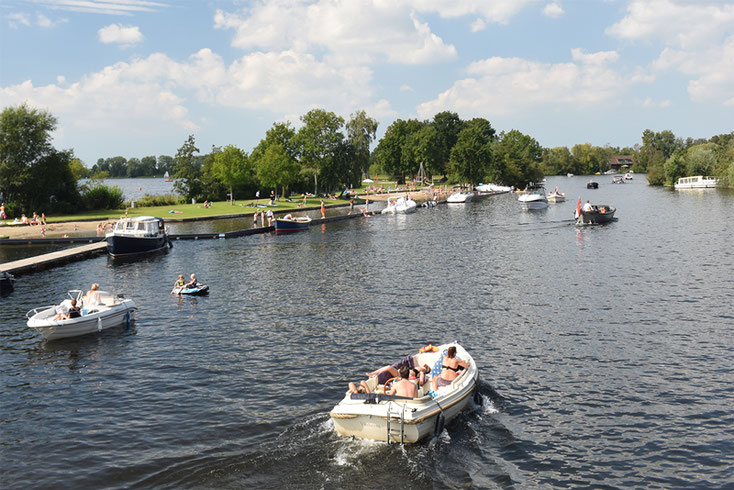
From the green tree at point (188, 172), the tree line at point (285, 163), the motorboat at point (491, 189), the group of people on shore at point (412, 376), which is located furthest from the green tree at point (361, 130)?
the group of people on shore at point (412, 376)

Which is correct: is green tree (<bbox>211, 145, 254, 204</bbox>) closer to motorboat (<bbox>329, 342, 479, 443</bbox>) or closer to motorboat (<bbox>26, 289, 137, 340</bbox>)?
motorboat (<bbox>26, 289, 137, 340</bbox>)

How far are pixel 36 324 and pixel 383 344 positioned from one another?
1756cm

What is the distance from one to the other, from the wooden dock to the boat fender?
42.2 m

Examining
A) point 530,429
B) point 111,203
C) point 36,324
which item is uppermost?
point 111,203

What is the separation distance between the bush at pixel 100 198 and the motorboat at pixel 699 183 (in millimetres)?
150101

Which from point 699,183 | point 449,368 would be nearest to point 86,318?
point 449,368

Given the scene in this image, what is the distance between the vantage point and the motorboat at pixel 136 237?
184ft

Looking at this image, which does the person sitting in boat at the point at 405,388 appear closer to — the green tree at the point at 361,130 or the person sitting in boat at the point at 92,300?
the person sitting in boat at the point at 92,300

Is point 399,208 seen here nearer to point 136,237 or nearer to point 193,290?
point 136,237

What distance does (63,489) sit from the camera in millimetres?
16266

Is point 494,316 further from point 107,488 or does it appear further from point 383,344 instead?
point 107,488

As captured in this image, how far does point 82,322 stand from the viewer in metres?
29.8

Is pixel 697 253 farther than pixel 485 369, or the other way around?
pixel 697 253

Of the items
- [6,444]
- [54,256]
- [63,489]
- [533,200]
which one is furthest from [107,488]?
[533,200]
